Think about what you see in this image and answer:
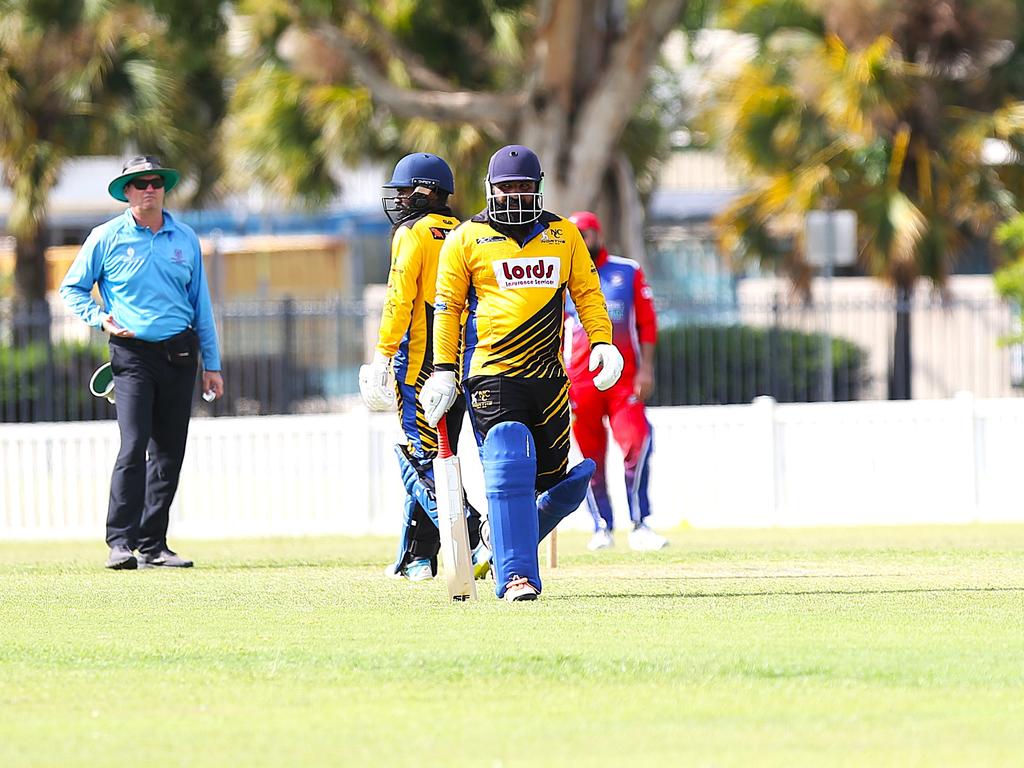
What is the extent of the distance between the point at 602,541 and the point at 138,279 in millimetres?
3282

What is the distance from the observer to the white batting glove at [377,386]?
8.70 meters

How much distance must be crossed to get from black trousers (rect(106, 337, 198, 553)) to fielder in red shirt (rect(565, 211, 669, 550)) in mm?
2395

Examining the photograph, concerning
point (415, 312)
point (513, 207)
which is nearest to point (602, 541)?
point (415, 312)

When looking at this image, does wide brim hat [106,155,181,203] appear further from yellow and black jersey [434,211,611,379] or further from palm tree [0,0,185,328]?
palm tree [0,0,185,328]

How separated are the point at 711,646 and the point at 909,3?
19.8 m

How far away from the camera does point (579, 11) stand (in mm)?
21312

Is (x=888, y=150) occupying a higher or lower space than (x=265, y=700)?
higher

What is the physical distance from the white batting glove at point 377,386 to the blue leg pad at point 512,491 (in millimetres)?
678

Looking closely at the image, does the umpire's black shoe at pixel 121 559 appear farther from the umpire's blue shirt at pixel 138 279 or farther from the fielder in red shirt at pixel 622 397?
the fielder in red shirt at pixel 622 397

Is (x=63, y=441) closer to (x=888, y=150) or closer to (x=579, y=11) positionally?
(x=579, y=11)

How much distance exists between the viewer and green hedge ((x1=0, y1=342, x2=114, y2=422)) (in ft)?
77.5

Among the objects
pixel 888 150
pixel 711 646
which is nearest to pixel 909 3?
pixel 888 150

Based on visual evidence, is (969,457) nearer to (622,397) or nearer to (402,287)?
(622,397)

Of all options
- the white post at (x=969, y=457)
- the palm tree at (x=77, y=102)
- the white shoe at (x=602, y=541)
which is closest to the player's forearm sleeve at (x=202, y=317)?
the white shoe at (x=602, y=541)
